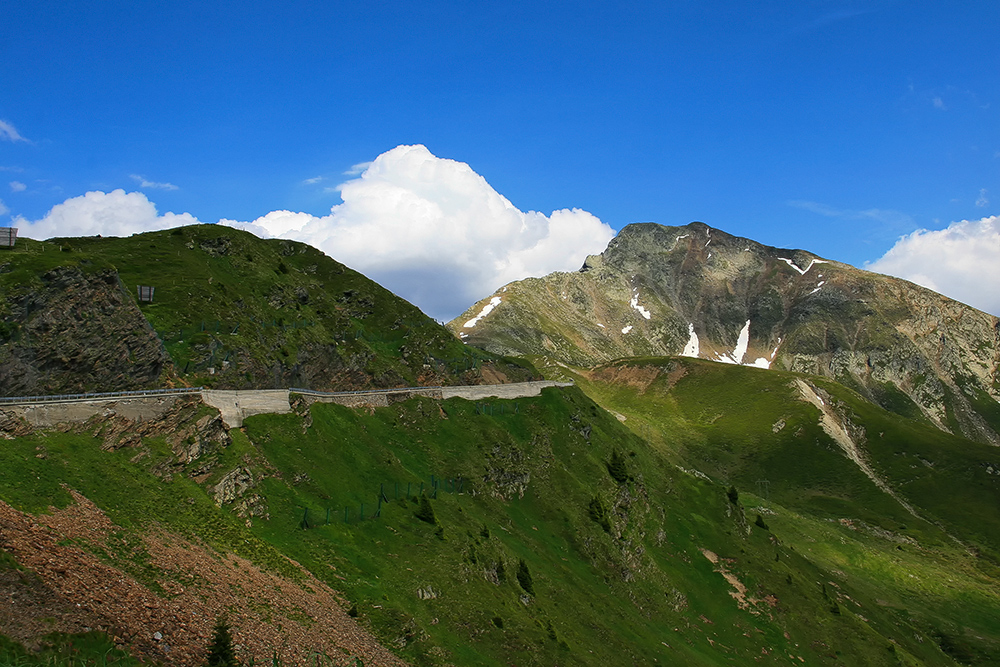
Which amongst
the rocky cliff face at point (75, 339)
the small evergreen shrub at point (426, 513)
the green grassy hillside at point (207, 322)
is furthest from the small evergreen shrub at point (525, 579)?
the rocky cliff face at point (75, 339)

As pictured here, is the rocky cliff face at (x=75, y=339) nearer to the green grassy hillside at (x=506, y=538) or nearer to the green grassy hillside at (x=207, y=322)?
the green grassy hillside at (x=207, y=322)

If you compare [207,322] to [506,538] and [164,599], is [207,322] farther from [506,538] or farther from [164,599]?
[164,599]

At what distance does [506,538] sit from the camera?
69250mm

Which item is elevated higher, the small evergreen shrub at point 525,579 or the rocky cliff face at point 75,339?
the rocky cliff face at point 75,339

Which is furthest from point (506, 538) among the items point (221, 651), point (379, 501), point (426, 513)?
point (221, 651)

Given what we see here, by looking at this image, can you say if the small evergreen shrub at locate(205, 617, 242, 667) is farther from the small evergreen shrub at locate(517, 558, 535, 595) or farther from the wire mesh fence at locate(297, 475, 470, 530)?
the small evergreen shrub at locate(517, 558, 535, 595)

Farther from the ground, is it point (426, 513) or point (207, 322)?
point (207, 322)

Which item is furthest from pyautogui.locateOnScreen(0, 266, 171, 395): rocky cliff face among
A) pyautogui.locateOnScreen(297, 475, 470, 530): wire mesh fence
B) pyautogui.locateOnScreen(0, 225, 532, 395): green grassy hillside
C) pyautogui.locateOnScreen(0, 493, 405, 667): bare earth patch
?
pyautogui.locateOnScreen(0, 493, 405, 667): bare earth patch

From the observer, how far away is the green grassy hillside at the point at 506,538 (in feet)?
136

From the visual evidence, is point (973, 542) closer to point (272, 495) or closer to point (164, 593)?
point (272, 495)

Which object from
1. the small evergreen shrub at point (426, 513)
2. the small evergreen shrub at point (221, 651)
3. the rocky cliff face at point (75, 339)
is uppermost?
the rocky cliff face at point (75, 339)

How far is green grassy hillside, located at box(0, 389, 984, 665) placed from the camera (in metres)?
41.6

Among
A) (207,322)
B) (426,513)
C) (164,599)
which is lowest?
(164,599)

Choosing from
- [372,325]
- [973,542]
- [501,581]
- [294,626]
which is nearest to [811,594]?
[501,581]
